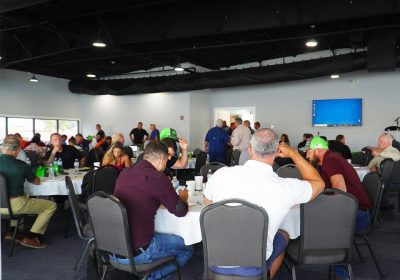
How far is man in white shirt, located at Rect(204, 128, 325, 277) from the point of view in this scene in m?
2.19

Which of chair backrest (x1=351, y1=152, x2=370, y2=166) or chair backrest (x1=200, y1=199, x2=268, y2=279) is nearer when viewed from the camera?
chair backrest (x1=200, y1=199, x2=268, y2=279)

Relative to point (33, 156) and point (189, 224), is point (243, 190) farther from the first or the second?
point (33, 156)

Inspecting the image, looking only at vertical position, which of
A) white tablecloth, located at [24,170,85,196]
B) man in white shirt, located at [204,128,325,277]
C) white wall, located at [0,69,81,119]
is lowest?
white tablecloth, located at [24,170,85,196]

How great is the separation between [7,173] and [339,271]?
11.6 ft

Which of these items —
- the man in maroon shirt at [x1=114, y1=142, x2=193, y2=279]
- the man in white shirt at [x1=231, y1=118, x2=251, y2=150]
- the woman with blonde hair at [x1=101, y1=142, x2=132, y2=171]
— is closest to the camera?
the man in maroon shirt at [x1=114, y1=142, x2=193, y2=279]

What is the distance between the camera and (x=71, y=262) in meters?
3.92

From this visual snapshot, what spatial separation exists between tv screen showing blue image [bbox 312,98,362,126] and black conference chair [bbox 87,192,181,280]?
9.46 m

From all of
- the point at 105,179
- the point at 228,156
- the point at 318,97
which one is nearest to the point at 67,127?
the point at 228,156

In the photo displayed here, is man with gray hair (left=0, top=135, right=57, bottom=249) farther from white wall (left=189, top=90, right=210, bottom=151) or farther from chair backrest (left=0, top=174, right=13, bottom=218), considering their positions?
white wall (left=189, top=90, right=210, bottom=151)

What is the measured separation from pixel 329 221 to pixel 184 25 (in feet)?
17.8

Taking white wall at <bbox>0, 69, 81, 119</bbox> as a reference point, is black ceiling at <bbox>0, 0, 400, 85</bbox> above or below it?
above

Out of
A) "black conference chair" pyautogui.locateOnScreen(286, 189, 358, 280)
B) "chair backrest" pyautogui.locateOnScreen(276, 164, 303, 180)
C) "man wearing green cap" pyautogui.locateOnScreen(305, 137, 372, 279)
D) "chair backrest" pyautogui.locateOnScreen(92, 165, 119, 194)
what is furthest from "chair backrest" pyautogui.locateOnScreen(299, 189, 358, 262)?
"chair backrest" pyautogui.locateOnScreen(92, 165, 119, 194)

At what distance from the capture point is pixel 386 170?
222 inches

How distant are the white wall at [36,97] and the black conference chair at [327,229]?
11881 millimetres
